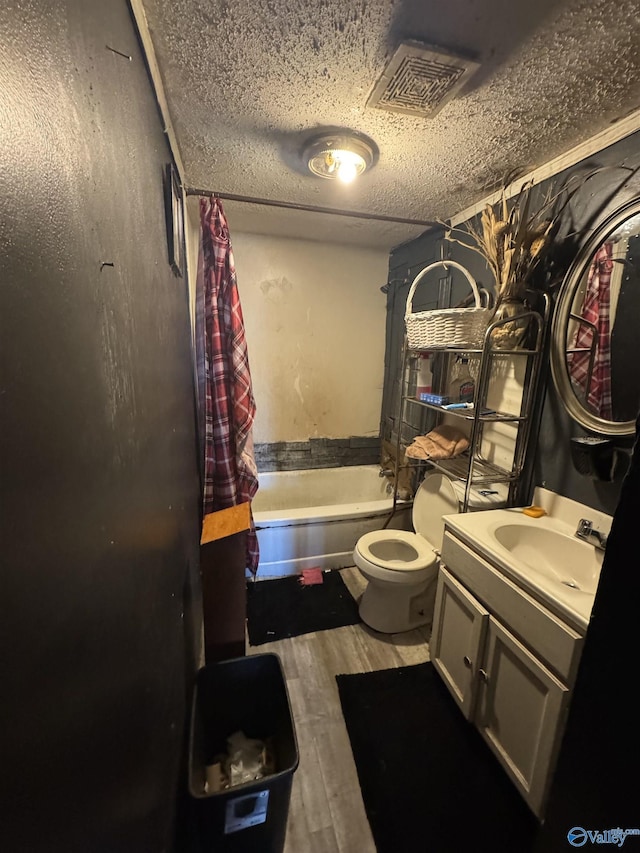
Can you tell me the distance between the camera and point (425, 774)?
49.1 inches

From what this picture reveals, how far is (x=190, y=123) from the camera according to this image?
50.1 inches

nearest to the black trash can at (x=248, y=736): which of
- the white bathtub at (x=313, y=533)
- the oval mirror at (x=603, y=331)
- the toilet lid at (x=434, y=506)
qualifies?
the white bathtub at (x=313, y=533)

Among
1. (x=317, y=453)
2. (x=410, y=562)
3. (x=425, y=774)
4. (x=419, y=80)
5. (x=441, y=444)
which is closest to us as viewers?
(x=419, y=80)

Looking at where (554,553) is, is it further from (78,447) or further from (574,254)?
(78,447)

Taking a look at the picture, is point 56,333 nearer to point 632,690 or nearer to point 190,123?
point 632,690

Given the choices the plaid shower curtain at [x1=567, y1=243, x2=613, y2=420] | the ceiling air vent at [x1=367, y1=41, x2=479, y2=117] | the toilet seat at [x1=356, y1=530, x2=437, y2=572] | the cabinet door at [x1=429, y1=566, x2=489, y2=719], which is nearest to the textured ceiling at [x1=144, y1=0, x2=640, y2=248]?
the ceiling air vent at [x1=367, y1=41, x2=479, y2=117]

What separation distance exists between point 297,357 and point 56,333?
2487 millimetres

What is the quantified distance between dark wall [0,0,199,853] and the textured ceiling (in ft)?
1.06

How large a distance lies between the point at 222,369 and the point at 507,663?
1.49 meters

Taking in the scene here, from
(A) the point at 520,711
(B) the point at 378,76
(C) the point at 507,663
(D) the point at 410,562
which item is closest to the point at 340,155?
(B) the point at 378,76

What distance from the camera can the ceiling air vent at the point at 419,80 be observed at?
0.93 meters

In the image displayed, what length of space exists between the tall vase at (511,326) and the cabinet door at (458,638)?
1.04 m

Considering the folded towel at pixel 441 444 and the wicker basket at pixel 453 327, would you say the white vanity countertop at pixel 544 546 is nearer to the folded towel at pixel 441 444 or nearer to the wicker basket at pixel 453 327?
the folded towel at pixel 441 444

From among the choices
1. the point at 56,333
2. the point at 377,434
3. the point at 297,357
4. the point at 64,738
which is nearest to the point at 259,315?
the point at 297,357
